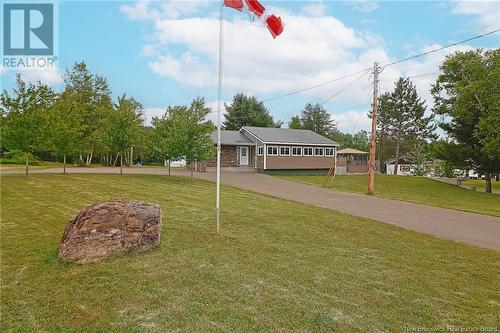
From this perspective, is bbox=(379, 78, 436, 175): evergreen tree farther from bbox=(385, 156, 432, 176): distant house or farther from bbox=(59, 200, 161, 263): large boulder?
bbox=(59, 200, 161, 263): large boulder

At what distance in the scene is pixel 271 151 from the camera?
31328 millimetres

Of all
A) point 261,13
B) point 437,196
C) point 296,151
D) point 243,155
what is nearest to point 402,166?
point 296,151

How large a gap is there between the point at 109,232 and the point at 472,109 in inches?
1138

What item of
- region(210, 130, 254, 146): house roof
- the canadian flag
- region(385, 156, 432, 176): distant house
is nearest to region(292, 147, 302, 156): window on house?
region(210, 130, 254, 146): house roof

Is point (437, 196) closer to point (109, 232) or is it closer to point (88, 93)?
point (109, 232)

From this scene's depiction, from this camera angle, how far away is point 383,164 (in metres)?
59.8

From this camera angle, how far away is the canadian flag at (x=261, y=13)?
648 centimetres

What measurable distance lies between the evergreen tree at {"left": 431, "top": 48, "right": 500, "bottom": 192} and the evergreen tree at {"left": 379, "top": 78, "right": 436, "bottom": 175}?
808 inches

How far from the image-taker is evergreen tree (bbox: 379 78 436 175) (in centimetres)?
5081

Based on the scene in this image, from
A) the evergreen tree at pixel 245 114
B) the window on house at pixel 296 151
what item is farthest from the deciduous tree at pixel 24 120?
the evergreen tree at pixel 245 114

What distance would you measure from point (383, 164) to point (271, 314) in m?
60.4

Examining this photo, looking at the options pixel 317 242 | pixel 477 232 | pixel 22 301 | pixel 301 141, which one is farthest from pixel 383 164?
pixel 22 301

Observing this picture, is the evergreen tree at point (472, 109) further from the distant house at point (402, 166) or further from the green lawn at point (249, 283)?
the distant house at point (402, 166)

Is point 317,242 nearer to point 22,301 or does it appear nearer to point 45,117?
point 22,301
